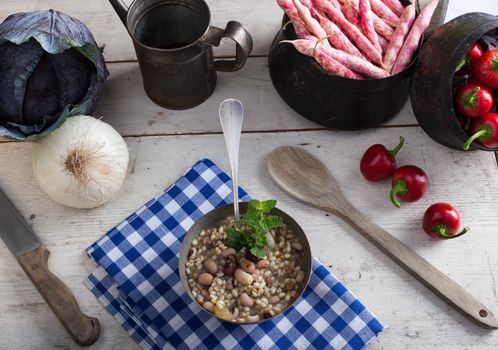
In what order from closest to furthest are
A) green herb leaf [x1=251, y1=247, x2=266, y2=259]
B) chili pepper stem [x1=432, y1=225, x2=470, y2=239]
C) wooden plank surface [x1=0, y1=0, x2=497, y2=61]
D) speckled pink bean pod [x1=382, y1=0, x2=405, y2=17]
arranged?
green herb leaf [x1=251, y1=247, x2=266, y2=259] < chili pepper stem [x1=432, y1=225, x2=470, y2=239] < speckled pink bean pod [x1=382, y1=0, x2=405, y2=17] < wooden plank surface [x1=0, y1=0, x2=497, y2=61]

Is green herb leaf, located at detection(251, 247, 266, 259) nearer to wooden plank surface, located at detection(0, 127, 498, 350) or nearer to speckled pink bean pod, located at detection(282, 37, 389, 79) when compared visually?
wooden plank surface, located at detection(0, 127, 498, 350)

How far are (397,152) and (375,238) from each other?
195 millimetres

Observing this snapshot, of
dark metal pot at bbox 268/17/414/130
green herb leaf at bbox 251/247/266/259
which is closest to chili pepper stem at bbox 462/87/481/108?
dark metal pot at bbox 268/17/414/130

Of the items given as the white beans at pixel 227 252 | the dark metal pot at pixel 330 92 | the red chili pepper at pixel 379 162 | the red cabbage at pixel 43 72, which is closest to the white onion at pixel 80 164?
the red cabbage at pixel 43 72

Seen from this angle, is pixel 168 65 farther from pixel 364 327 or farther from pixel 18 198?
pixel 364 327

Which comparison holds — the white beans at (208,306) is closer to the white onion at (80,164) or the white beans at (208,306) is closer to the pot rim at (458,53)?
the white onion at (80,164)

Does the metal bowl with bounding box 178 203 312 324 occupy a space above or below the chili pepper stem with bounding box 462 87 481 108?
below

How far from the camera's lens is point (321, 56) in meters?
1.13

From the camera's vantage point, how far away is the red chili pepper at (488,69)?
1.11 metres

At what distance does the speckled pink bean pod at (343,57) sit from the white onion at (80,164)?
1.27 feet

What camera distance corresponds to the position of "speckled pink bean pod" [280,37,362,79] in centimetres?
113

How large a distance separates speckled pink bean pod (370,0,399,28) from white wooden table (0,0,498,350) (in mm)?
185

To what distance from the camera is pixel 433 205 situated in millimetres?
1146

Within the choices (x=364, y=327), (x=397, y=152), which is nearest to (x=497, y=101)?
(x=397, y=152)
